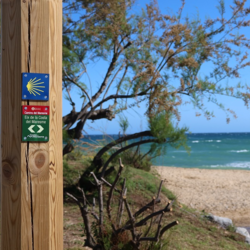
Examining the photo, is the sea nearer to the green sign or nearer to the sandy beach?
the sandy beach

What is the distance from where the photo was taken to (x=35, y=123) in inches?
66.7

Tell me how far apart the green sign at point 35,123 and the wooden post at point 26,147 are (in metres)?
0.03

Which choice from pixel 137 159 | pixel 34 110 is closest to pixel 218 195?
pixel 137 159

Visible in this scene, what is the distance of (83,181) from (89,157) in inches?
56.5

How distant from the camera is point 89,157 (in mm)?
7508

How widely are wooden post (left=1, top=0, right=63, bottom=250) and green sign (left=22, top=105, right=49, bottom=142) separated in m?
0.03

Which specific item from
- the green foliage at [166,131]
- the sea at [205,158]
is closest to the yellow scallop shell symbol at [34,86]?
the green foliage at [166,131]

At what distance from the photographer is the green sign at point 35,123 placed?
1679 millimetres

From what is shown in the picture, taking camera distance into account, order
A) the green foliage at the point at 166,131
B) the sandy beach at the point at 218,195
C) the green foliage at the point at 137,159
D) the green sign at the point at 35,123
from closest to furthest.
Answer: the green sign at the point at 35,123 → the green foliage at the point at 166,131 → the green foliage at the point at 137,159 → the sandy beach at the point at 218,195

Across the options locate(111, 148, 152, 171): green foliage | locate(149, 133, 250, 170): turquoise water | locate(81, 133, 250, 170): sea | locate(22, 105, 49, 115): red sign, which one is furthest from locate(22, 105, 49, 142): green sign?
locate(111, 148, 152, 171): green foliage

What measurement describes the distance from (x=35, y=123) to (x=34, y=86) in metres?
0.20

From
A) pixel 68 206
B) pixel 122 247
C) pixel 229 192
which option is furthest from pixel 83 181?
pixel 229 192

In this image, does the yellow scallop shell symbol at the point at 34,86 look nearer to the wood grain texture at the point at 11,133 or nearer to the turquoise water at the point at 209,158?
the wood grain texture at the point at 11,133

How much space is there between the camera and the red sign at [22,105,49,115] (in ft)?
5.51
